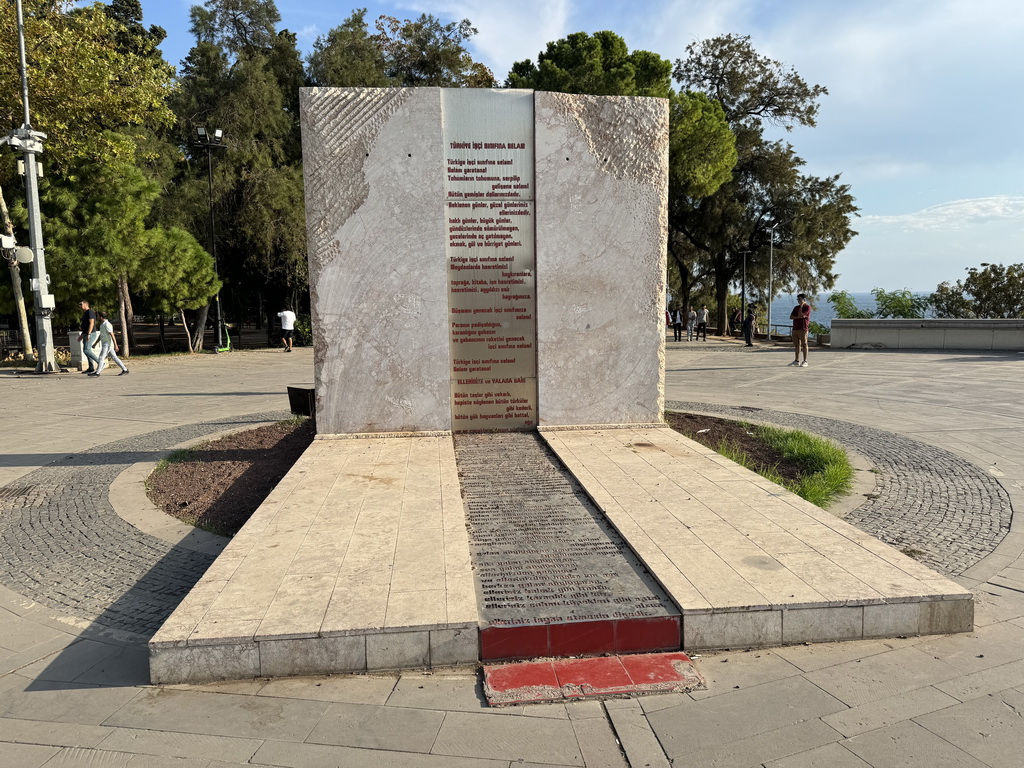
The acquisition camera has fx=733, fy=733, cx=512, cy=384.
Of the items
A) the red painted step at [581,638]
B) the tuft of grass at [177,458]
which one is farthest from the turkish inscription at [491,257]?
the red painted step at [581,638]

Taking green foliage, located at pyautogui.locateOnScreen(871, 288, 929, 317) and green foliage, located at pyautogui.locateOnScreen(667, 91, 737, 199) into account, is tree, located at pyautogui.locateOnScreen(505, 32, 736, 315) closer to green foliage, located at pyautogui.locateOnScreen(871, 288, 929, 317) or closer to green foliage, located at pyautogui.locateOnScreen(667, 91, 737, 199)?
green foliage, located at pyautogui.locateOnScreen(667, 91, 737, 199)

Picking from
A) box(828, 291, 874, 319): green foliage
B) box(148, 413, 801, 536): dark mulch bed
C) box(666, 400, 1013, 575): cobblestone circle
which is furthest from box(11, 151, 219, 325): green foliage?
box(828, 291, 874, 319): green foliage

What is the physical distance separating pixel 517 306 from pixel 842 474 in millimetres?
3639

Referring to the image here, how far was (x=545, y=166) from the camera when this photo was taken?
779 cm

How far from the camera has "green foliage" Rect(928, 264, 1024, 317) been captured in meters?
31.8

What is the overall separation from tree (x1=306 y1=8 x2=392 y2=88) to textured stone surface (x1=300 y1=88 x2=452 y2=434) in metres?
22.7

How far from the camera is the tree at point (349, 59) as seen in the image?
28859 millimetres

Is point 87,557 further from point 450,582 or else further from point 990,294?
point 990,294

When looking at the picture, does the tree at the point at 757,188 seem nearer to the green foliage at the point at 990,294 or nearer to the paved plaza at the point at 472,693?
the green foliage at the point at 990,294

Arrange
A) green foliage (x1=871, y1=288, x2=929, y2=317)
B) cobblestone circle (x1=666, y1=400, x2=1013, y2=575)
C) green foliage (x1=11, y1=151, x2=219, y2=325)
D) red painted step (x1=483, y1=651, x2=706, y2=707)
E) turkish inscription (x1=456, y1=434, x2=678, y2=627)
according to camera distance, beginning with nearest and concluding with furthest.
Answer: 1. red painted step (x1=483, y1=651, x2=706, y2=707)
2. turkish inscription (x1=456, y1=434, x2=678, y2=627)
3. cobblestone circle (x1=666, y1=400, x2=1013, y2=575)
4. green foliage (x1=11, y1=151, x2=219, y2=325)
5. green foliage (x1=871, y1=288, x2=929, y2=317)

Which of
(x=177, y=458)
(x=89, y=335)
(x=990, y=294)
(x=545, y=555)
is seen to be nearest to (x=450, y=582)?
(x=545, y=555)

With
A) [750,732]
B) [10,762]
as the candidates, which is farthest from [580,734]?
[10,762]

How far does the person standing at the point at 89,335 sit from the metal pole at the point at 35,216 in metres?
0.71

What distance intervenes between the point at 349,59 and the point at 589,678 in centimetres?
3021
